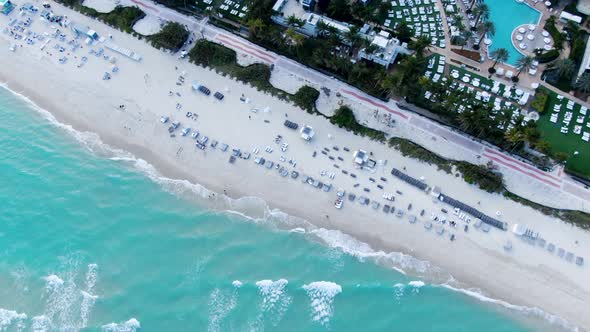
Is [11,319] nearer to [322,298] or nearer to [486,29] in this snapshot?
[322,298]

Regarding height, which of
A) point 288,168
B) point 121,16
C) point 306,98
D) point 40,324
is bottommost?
point 40,324

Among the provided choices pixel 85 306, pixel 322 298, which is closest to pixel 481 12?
pixel 322 298

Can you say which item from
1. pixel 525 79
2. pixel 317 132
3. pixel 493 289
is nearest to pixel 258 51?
pixel 317 132

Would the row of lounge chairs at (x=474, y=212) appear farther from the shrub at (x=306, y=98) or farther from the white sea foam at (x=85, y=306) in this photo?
the white sea foam at (x=85, y=306)

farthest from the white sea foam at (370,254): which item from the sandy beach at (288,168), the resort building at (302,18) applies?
the resort building at (302,18)

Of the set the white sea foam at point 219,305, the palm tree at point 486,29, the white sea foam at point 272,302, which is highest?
the palm tree at point 486,29

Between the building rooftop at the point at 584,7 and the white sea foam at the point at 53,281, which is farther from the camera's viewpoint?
the building rooftop at the point at 584,7
